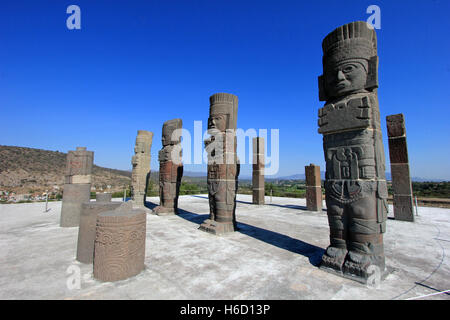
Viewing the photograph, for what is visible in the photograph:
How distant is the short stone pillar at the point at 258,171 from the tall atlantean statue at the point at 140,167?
6.54 meters

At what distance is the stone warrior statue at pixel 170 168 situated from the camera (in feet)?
30.6

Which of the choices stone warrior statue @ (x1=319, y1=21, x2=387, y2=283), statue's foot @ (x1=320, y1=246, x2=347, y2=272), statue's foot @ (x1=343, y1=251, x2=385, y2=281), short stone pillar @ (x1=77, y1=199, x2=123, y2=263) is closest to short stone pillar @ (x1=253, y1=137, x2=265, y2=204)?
stone warrior statue @ (x1=319, y1=21, x2=387, y2=283)

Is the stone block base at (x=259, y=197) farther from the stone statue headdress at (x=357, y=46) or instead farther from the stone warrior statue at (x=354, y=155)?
the stone statue headdress at (x=357, y=46)

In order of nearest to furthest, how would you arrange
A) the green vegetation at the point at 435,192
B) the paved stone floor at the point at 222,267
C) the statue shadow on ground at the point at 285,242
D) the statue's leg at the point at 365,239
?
1. the paved stone floor at the point at 222,267
2. the statue's leg at the point at 365,239
3. the statue shadow on ground at the point at 285,242
4. the green vegetation at the point at 435,192

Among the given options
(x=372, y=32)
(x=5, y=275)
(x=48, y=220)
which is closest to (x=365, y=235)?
(x=372, y=32)

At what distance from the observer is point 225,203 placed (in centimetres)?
660

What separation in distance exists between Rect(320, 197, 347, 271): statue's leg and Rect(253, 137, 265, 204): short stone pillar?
9.15 m

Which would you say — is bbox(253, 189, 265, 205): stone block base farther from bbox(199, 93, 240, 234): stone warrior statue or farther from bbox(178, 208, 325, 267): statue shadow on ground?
bbox(199, 93, 240, 234): stone warrior statue

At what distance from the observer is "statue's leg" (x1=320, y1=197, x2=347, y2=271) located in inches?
145

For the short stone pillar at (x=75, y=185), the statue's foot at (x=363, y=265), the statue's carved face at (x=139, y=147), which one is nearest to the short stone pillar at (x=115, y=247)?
the statue's foot at (x=363, y=265)

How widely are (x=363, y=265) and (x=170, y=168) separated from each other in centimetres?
785
